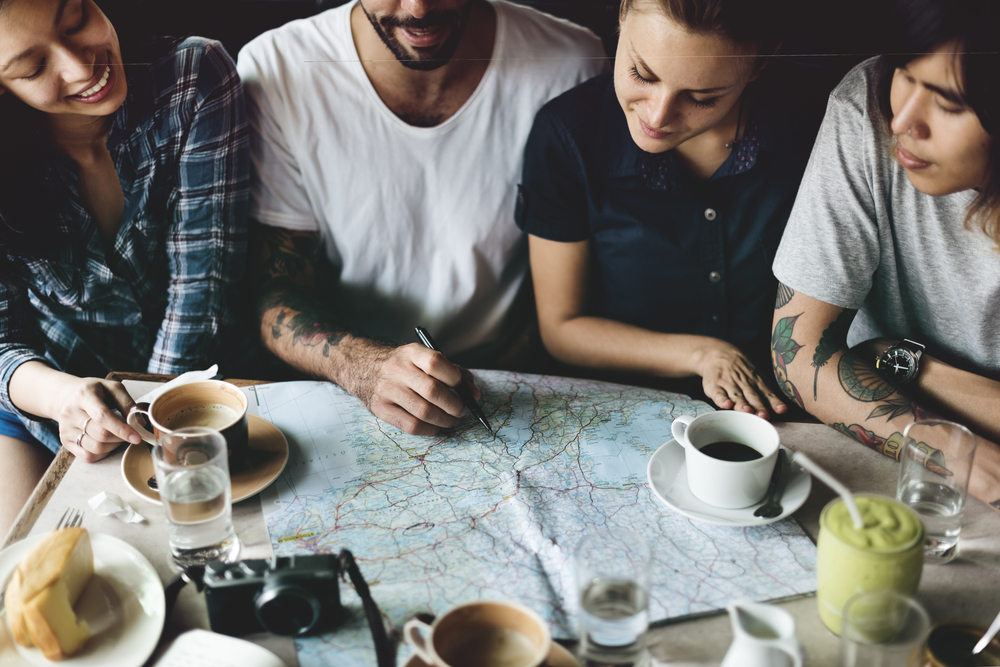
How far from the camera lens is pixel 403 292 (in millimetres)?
1706

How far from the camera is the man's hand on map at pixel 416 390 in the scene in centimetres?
116

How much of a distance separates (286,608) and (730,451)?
0.60 metres

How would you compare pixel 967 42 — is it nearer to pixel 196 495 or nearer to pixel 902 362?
pixel 902 362

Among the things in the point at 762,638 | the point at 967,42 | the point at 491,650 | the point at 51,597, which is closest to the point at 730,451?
the point at 762,638

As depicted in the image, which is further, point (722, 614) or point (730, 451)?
point (730, 451)

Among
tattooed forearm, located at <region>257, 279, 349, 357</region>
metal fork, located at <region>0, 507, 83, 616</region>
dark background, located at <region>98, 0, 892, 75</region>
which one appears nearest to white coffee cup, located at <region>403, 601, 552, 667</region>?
metal fork, located at <region>0, 507, 83, 616</region>

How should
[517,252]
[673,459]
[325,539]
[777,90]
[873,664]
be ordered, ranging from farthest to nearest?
[517,252] → [777,90] → [673,459] → [325,539] → [873,664]

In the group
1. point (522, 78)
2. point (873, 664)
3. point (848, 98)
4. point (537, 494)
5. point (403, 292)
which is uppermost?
point (848, 98)

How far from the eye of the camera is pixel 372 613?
832 millimetres

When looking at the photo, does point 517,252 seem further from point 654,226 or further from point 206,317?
point 206,317

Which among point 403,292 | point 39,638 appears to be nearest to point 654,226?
point 403,292

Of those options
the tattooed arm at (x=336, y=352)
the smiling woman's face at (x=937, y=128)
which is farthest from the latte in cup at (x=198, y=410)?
the smiling woman's face at (x=937, y=128)

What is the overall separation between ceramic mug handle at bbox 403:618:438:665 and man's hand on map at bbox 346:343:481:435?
0.42m

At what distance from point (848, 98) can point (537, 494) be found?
83cm
